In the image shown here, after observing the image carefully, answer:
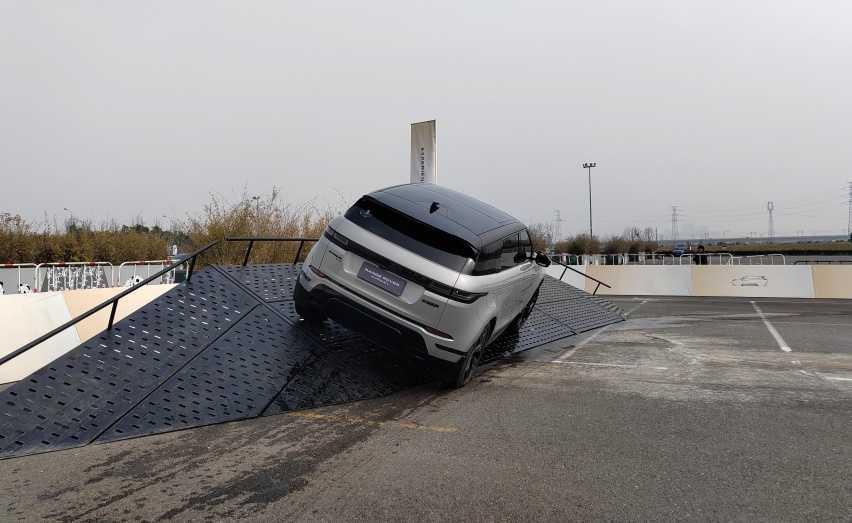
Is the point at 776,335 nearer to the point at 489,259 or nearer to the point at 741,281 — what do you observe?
the point at 489,259

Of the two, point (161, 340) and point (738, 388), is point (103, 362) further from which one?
point (738, 388)

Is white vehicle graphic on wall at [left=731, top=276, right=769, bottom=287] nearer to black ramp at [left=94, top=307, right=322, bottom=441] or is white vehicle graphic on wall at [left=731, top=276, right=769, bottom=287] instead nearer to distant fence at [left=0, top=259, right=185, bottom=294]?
distant fence at [left=0, top=259, right=185, bottom=294]

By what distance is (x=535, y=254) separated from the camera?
25.4ft

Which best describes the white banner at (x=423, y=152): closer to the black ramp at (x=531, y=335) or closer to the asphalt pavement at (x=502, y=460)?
the black ramp at (x=531, y=335)

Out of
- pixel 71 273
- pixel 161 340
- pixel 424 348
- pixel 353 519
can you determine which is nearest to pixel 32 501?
pixel 353 519

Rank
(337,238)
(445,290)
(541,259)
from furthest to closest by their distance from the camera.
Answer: (541,259)
(337,238)
(445,290)

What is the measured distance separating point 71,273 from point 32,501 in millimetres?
13180

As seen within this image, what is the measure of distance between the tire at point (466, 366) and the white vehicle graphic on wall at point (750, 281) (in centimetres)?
2097

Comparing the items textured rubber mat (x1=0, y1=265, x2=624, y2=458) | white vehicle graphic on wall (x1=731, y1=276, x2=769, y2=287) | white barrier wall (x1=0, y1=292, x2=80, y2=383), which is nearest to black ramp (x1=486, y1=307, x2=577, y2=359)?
textured rubber mat (x1=0, y1=265, x2=624, y2=458)

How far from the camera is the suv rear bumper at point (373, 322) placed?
548 centimetres

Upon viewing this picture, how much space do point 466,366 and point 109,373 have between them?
11.2 feet

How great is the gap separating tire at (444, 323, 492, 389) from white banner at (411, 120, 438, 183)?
921 centimetres

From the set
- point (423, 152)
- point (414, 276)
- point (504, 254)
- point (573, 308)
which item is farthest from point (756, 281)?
point (414, 276)

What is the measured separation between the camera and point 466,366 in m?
6.06
